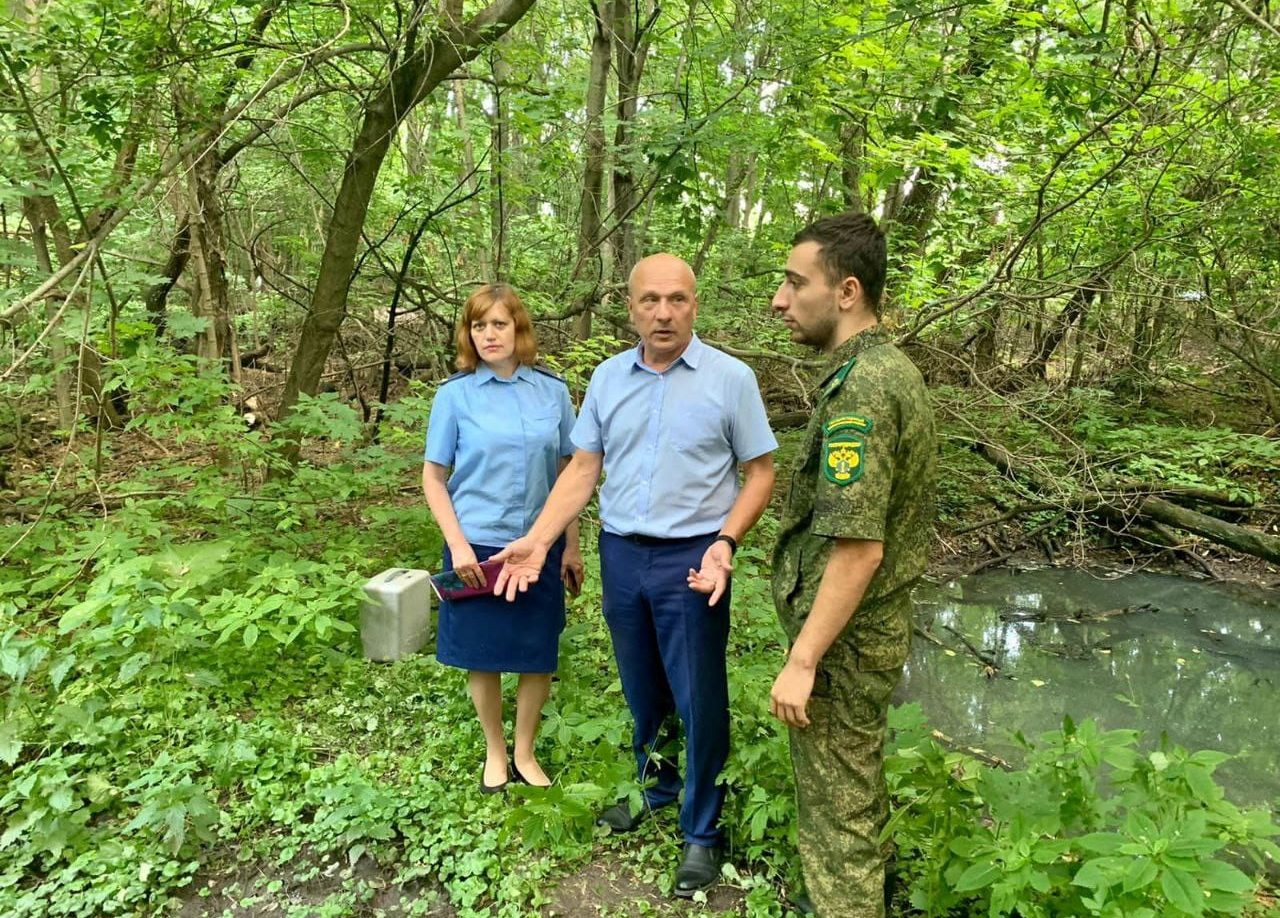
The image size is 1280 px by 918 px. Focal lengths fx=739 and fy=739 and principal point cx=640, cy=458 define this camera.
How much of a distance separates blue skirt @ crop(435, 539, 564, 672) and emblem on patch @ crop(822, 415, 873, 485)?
3.82ft

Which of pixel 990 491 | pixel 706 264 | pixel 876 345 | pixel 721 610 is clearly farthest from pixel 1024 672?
pixel 706 264

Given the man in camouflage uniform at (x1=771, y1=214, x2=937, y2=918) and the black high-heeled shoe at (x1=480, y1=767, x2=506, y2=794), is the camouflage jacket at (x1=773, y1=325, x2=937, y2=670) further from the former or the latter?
the black high-heeled shoe at (x1=480, y1=767, x2=506, y2=794)

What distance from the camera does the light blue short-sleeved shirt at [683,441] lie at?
212 cm

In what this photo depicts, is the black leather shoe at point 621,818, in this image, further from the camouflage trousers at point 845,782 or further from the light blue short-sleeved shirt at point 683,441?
the light blue short-sleeved shirt at point 683,441

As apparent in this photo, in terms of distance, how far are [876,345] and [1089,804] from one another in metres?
1.38

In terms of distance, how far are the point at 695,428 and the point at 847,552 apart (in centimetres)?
62

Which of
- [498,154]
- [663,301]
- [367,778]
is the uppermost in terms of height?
[498,154]

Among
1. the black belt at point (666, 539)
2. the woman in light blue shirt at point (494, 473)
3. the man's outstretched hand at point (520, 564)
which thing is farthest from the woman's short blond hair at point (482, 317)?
the black belt at point (666, 539)

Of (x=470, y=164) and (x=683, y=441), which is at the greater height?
(x=470, y=164)

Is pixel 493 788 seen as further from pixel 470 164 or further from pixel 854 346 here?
pixel 470 164

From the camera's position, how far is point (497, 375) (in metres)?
2.55

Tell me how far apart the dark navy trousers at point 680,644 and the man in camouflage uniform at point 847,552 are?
0.92 ft

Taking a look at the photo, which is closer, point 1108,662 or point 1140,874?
point 1140,874

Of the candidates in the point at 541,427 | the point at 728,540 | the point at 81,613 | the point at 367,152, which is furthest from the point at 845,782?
the point at 367,152
